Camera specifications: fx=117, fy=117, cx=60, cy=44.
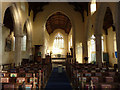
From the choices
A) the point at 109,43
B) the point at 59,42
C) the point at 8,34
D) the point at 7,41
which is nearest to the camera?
the point at 7,41

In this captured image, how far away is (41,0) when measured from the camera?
45.8 ft

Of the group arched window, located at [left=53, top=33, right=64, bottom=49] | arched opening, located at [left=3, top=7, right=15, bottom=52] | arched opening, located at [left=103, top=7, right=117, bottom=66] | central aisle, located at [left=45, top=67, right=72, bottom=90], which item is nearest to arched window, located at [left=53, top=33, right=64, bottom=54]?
arched window, located at [left=53, top=33, right=64, bottom=49]

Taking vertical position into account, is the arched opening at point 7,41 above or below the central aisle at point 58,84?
above

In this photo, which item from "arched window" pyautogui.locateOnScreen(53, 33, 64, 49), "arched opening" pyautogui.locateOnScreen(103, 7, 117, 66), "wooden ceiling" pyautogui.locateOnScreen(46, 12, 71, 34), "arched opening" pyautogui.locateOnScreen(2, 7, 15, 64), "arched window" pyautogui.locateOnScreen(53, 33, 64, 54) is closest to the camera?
"arched opening" pyautogui.locateOnScreen(2, 7, 15, 64)

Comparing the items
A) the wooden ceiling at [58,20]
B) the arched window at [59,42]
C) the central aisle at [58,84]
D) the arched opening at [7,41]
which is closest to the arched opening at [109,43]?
the wooden ceiling at [58,20]

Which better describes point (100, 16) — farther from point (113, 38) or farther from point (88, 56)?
point (113, 38)

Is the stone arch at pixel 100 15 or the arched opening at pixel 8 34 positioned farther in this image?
the arched opening at pixel 8 34

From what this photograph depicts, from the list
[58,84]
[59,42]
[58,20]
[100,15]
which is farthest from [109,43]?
[59,42]

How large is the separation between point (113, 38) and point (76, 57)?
18.5ft

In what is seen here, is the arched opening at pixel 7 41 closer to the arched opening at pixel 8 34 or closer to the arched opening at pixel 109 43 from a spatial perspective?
the arched opening at pixel 8 34

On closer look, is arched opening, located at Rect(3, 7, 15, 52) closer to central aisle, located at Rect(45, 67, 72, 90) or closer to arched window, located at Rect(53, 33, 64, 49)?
central aisle, located at Rect(45, 67, 72, 90)

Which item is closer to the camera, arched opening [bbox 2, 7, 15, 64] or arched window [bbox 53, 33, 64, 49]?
arched opening [bbox 2, 7, 15, 64]

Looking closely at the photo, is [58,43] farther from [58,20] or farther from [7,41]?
[7,41]

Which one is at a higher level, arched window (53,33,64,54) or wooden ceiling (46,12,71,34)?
wooden ceiling (46,12,71,34)
